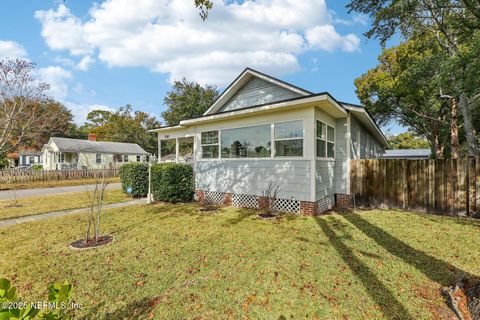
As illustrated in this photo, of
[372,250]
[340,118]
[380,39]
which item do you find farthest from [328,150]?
[380,39]

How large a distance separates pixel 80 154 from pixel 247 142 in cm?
2944

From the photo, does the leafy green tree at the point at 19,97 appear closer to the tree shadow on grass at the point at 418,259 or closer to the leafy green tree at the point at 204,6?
the leafy green tree at the point at 204,6

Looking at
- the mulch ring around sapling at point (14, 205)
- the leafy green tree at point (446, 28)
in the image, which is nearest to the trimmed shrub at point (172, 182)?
the mulch ring around sapling at point (14, 205)

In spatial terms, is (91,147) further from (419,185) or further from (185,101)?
(419,185)

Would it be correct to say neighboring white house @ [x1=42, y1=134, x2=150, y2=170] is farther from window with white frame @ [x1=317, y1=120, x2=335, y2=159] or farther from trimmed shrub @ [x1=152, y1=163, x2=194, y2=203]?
window with white frame @ [x1=317, y1=120, x2=335, y2=159]

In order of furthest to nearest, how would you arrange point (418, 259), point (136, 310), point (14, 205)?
point (14, 205) < point (418, 259) < point (136, 310)

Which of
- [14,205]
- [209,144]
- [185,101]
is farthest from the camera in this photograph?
[185,101]

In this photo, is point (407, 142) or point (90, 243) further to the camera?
point (407, 142)

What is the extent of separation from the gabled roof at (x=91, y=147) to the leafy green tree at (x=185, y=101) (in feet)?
29.4

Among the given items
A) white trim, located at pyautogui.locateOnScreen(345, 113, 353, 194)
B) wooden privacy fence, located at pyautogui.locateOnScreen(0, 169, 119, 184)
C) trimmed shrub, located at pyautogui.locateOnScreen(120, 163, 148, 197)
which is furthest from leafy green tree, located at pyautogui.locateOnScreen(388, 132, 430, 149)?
wooden privacy fence, located at pyautogui.locateOnScreen(0, 169, 119, 184)

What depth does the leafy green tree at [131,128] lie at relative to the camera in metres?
41.6

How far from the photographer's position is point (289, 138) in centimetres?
806

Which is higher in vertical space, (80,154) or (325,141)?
(80,154)

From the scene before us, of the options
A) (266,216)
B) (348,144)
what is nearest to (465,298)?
(266,216)
